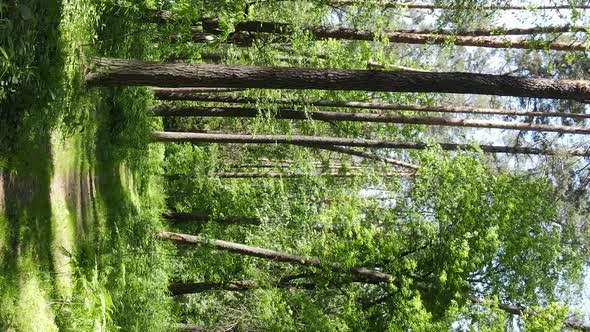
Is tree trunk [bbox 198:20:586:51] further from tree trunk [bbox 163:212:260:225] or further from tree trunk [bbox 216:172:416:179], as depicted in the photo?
tree trunk [bbox 163:212:260:225]

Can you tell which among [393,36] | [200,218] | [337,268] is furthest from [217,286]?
[393,36]

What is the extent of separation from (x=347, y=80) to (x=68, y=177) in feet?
16.4

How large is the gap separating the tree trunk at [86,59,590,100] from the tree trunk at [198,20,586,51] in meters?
4.19

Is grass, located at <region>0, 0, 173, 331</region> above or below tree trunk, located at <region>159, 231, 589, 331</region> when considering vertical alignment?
above

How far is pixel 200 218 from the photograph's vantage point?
18719 millimetres

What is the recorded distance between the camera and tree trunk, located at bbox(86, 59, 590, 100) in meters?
6.65

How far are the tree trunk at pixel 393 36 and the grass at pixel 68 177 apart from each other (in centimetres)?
253

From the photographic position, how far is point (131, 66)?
6.98 m

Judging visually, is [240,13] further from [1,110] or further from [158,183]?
[158,183]

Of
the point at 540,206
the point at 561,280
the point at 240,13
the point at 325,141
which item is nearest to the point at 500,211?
the point at 540,206

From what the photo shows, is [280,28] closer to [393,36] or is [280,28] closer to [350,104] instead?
[393,36]

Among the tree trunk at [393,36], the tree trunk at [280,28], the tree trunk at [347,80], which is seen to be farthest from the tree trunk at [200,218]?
the tree trunk at [347,80]

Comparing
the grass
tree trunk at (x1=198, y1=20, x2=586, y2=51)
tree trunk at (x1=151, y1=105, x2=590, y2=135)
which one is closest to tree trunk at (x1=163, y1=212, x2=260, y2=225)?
tree trunk at (x1=151, y1=105, x2=590, y2=135)

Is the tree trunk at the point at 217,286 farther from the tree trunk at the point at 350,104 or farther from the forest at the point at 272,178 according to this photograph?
the tree trunk at the point at 350,104
